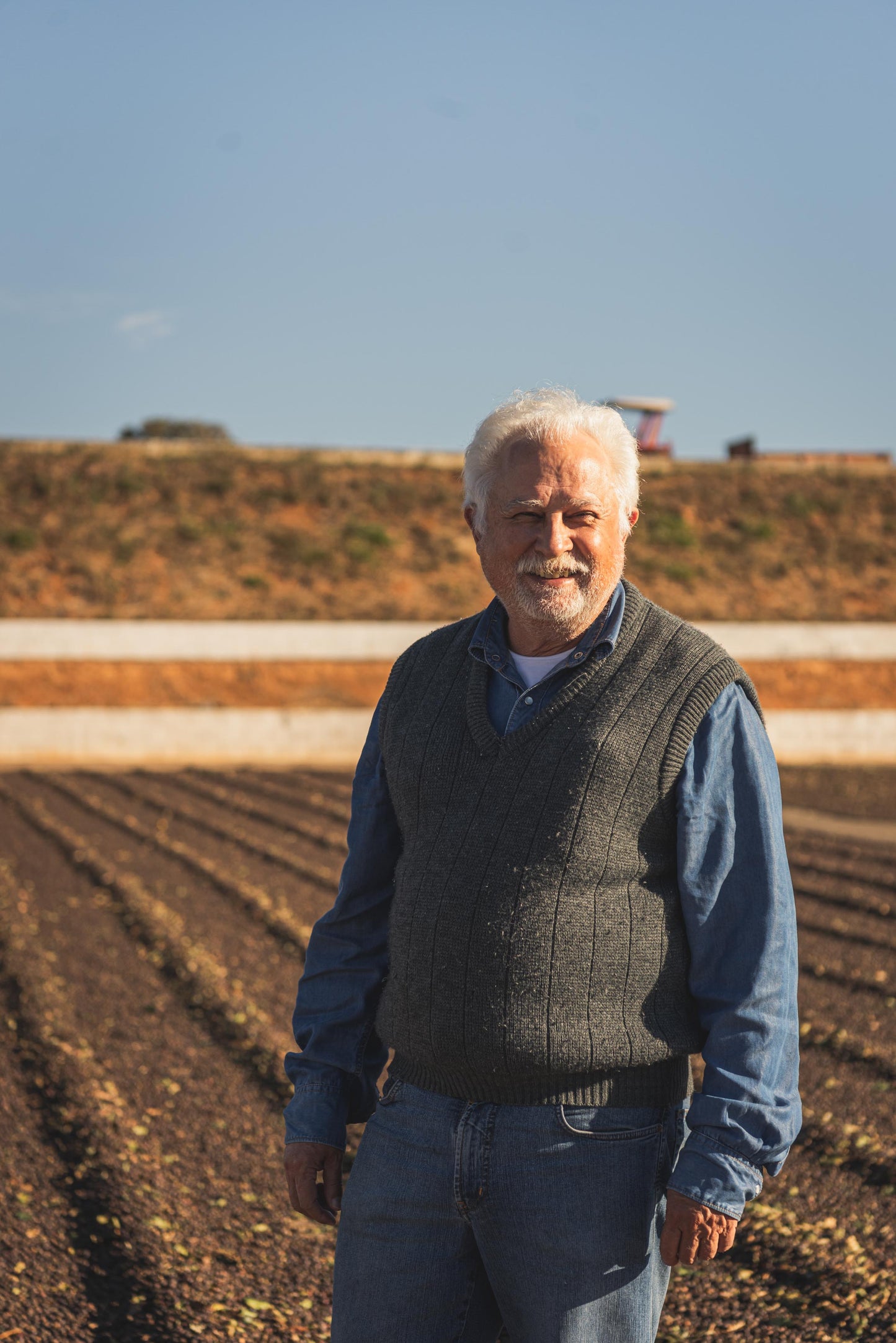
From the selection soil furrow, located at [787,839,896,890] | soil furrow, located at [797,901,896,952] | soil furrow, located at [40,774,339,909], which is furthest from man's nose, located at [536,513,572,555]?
soil furrow, located at [787,839,896,890]

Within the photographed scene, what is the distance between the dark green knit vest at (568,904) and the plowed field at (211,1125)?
197cm

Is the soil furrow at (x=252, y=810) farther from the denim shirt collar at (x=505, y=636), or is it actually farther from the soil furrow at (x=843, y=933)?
the denim shirt collar at (x=505, y=636)

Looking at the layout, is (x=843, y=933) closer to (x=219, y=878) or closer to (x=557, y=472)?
(x=219, y=878)

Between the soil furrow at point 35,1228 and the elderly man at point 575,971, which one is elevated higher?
the elderly man at point 575,971

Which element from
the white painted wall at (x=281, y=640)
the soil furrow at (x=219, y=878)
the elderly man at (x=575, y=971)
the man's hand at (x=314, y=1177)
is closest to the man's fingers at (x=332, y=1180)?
the man's hand at (x=314, y=1177)

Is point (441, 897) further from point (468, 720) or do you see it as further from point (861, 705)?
point (861, 705)

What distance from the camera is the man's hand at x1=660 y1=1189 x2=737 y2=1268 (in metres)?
1.83

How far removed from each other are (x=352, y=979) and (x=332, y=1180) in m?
0.36

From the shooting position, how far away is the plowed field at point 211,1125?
356 cm

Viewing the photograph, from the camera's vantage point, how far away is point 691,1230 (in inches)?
72.2

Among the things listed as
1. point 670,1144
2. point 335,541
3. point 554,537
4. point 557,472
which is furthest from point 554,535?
point 335,541

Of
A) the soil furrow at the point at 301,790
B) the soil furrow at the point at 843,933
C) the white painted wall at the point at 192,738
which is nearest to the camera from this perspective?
the soil furrow at the point at 843,933

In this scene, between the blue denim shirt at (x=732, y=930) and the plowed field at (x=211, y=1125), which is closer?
the blue denim shirt at (x=732, y=930)

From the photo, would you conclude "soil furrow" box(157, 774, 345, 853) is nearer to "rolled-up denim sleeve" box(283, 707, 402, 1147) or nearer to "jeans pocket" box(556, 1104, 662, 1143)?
"rolled-up denim sleeve" box(283, 707, 402, 1147)
